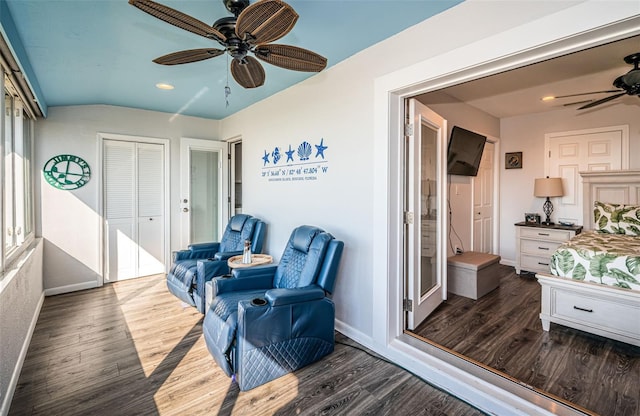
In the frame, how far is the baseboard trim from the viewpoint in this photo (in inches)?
148

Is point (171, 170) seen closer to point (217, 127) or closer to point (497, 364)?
point (217, 127)

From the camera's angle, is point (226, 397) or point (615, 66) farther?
point (615, 66)

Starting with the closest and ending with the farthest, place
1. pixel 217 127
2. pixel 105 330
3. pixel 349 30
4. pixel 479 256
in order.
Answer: pixel 349 30, pixel 105 330, pixel 479 256, pixel 217 127

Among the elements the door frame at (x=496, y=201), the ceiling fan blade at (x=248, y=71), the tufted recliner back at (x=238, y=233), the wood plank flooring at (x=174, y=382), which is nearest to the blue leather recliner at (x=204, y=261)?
the tufted recliner back at (x=238, y=233)

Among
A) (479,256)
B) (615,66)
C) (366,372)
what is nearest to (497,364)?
(366,372)

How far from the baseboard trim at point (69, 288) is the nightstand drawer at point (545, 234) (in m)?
6.28

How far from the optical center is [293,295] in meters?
2.13

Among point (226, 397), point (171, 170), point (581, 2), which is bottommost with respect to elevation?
point (226, 397)

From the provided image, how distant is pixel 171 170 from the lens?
15.3ft

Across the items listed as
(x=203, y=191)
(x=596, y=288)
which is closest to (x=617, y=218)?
(x=596, y=288)

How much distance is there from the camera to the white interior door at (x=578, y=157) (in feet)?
13.4

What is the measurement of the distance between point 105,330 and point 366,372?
2.48m

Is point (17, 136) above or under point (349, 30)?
under

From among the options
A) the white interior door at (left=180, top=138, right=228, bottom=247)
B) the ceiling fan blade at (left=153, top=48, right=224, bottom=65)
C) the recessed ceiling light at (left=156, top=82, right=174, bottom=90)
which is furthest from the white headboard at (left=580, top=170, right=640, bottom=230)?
the recessed ceiling light at (left=156, top=82, right=174, bottom=90)
